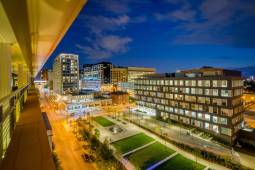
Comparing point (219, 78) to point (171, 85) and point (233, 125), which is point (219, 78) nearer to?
point (233, 125)

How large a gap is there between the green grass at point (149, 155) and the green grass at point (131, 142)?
3.24 ft

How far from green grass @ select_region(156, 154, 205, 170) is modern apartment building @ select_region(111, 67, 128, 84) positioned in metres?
48.5

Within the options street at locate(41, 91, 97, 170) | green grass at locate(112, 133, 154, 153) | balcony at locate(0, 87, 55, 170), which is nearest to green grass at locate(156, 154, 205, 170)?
green grass at locate(112, 133, 154, 153)

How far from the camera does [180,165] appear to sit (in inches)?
467

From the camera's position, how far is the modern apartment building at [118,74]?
199ft

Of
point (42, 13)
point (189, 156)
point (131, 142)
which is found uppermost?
point (42, 13)

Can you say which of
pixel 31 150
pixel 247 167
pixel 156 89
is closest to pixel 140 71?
pixel 156 89

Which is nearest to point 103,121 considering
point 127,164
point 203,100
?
point 127,164

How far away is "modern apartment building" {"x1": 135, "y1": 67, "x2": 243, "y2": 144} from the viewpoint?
53.2 ft

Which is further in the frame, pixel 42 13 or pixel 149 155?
pixel 149 155

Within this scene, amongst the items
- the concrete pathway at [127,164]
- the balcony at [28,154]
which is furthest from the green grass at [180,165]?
the balcony at [28,154]

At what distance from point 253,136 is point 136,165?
12.5m

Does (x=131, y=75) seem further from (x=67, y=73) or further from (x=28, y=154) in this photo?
(x=28, y=154)

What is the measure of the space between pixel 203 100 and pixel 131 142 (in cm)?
971
